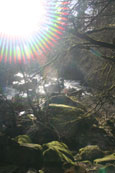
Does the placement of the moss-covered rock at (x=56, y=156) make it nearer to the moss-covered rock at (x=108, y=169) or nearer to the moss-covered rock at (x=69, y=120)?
Result: the moss-covered rock at (x=108, y=169)

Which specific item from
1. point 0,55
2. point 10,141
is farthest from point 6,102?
point 0,55

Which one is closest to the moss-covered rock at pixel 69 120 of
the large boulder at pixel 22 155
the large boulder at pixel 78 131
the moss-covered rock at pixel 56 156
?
the large boulder at pixel 78 131

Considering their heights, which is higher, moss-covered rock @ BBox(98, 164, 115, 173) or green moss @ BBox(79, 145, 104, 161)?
moss-covered rock @ BBox(98, 164, 115, 173)

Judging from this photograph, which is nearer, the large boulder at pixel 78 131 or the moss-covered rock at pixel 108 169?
the moss-covered rock at pixel 108 169

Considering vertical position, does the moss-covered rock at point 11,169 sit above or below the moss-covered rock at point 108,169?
below

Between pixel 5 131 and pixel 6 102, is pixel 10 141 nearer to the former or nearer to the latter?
pixel 5 131

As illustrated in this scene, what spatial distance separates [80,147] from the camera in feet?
24.8

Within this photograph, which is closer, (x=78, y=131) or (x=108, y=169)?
(x=108, y=169)

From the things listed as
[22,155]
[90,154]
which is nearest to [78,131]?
[90,154]

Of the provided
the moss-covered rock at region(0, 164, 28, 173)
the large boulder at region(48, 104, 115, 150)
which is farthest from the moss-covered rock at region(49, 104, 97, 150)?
the moss-covered rock at region(0, 164, 28, 173)

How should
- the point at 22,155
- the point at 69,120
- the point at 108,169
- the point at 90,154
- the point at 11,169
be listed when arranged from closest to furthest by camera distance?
the point at 108,169
the point at 11,169
the point at 22,155
the point at 90,154
the point at 69,120

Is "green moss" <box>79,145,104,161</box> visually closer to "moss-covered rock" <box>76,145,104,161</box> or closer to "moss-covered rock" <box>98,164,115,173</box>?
"moss-covered rock" <box>76,145,104,161</box>

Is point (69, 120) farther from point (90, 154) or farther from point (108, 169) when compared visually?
point (108, 169)

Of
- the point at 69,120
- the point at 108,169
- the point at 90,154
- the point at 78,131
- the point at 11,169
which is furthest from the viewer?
the point at 78,131
